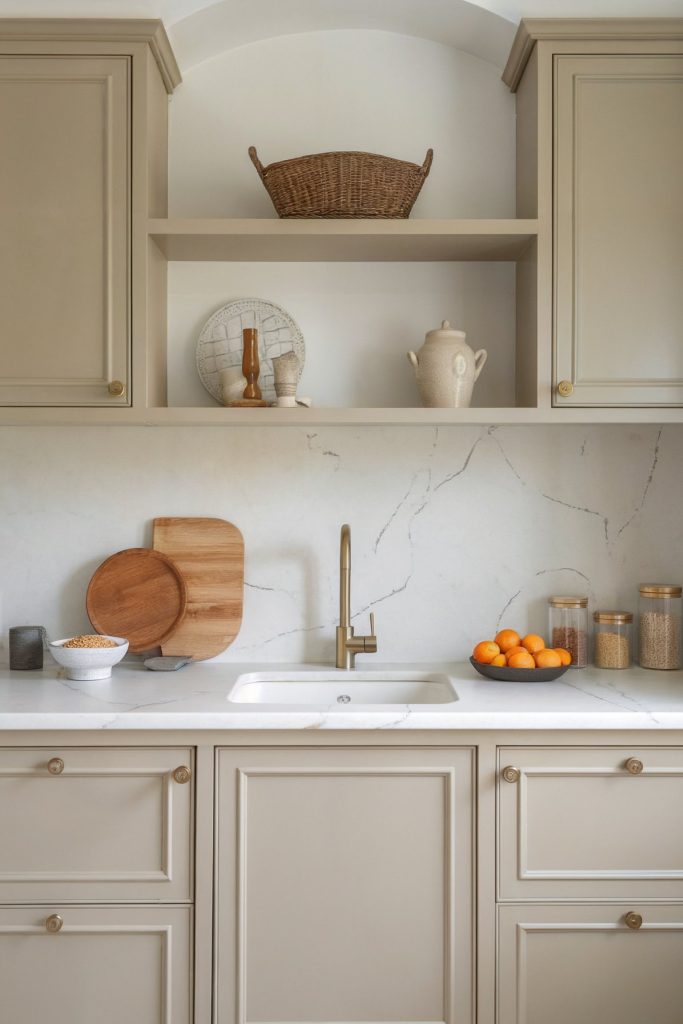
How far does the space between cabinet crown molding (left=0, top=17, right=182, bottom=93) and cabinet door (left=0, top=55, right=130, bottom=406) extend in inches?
1.8

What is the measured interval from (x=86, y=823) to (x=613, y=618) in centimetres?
139

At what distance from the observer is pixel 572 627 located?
236 cm

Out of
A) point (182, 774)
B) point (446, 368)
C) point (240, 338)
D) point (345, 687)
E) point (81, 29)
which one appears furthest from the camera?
point (240, 338)

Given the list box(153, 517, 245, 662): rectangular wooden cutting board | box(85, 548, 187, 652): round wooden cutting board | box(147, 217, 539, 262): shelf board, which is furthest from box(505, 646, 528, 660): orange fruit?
box(147, 217, 539, 262): shelf board

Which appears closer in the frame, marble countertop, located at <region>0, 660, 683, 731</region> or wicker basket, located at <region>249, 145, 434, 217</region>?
marble countertop, located at <region>0, 660, 683, 731</region>

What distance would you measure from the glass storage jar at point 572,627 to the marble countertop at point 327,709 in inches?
9.0

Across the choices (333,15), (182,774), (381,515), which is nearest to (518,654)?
(381,515)

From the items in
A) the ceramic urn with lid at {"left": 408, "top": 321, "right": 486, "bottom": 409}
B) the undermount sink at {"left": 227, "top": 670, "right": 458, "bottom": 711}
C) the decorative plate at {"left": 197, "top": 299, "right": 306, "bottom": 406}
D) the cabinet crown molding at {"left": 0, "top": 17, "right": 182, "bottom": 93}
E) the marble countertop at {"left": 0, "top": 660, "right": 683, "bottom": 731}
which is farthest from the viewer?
the decorative plate at {"left": 197, "top": 299, "right": 306, "bottom": 406}

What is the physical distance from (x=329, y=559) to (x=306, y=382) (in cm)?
49

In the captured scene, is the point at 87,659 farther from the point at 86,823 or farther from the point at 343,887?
the point at 343,887

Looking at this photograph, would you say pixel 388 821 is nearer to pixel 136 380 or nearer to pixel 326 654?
pixel 326 654

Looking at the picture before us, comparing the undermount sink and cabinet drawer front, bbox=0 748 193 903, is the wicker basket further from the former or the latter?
cabinet drawer front, bbox=0 748 193 903

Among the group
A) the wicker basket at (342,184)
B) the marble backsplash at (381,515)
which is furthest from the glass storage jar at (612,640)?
the wicker basket at (342,184)

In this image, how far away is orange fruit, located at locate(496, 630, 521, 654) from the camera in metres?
2.19
